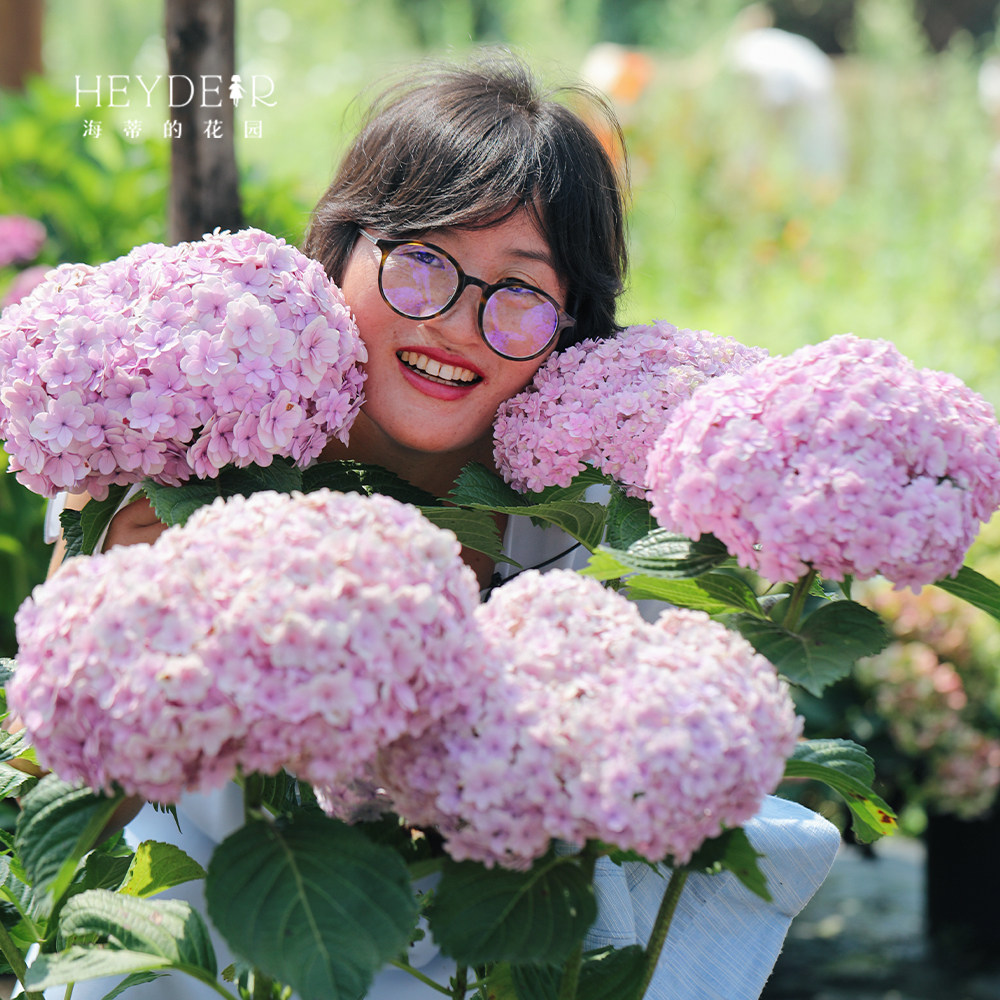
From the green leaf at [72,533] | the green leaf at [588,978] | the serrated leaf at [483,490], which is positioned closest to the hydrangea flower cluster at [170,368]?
the green leaf at [72,533]

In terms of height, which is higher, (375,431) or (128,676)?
(128,676)

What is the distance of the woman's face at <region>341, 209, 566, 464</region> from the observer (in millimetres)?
1486

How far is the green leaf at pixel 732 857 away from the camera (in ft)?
2.99

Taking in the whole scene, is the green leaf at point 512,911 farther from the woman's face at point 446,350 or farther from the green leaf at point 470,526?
the woman's face at point 446,350

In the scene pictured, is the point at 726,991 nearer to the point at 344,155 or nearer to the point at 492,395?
the point at 492,395

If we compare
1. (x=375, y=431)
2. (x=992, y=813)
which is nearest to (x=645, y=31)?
(x=992, y=813)

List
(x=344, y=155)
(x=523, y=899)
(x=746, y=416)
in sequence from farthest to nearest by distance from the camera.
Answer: (x=344, y=155) < (x=746, y=416) < (x=523, y=899)

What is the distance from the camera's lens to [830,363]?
3.42ft

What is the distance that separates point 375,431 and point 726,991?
877 millimetres

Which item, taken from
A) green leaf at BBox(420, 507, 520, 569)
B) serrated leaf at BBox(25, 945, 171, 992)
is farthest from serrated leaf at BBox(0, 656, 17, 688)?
green leaf at BBox(420, 507, 520, 569)

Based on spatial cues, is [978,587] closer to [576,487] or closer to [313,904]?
[576,487]

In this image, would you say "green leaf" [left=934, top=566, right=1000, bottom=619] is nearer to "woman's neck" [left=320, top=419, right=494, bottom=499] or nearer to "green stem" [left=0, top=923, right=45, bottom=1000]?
"woman's neck" [left=320, top=419, right=494, bottom=499]

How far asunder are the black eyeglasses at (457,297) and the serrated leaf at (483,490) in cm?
15

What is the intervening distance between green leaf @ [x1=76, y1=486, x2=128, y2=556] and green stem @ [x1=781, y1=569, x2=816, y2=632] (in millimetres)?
755
